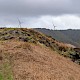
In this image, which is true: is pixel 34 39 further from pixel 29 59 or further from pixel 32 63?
pixel 32 63

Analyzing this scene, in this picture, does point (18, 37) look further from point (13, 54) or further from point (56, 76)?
point (56, 76)

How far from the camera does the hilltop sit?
88.6 feet

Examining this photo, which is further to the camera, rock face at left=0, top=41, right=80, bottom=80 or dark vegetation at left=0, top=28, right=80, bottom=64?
dark vegetation at left=0, top=28, right=80, bottom=64

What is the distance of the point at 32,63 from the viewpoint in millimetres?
30391

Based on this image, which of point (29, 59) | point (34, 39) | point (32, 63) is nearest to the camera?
point (32, 63)

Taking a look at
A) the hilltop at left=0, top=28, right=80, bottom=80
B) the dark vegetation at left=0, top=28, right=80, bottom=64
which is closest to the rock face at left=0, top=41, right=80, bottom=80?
the hilltop at left=0, top=28, right=80, bottom=80

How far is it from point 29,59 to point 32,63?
1.06 m

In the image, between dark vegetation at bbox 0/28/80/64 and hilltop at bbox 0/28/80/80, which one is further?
dark vegetation at bbox 0/28/80/64

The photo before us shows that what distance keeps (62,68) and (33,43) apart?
292 inches

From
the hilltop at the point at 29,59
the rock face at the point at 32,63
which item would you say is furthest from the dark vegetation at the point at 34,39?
the rock face at the point at 32,63

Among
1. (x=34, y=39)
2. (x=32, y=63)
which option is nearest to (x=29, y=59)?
(x=32, y=63)

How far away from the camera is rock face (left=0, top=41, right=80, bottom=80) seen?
27078mm

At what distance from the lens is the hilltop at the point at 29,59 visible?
27000 millimetres

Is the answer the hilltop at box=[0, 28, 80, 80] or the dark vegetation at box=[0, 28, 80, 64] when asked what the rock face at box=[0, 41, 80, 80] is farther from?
the dark vegetation at box=[0, 28, 80, 64]
